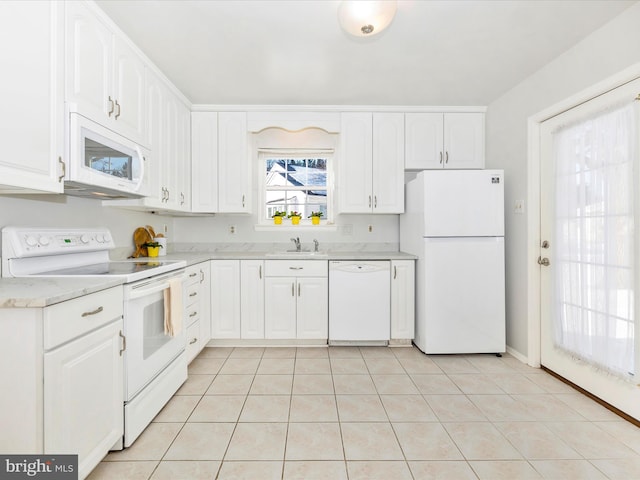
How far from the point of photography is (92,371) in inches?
54.6

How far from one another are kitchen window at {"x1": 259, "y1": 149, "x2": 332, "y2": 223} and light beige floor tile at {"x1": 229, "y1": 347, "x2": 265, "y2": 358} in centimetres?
153

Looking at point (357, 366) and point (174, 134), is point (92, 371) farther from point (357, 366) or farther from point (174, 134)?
point (174, 134)

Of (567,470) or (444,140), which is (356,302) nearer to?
(567,470)

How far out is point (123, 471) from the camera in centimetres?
152

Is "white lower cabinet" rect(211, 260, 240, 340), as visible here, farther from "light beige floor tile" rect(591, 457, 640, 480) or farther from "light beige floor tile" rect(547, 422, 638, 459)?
"light beige floor tile" rect(591, 457, 640, 480)

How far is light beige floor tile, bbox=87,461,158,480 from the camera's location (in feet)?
4.88

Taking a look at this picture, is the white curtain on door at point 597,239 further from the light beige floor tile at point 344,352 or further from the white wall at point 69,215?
the white wall at point 69,215

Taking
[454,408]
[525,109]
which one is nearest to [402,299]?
[454,408]

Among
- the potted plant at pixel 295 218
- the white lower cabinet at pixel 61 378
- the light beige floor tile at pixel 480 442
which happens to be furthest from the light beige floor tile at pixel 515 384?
the white lower cabinet at pixel 61 378

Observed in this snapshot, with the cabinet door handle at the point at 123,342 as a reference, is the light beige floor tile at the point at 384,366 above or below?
below

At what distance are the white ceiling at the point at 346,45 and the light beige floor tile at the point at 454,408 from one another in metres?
2.48

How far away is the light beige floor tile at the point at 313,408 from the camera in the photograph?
6.40 ft

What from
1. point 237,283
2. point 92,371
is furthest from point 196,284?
point 92,371

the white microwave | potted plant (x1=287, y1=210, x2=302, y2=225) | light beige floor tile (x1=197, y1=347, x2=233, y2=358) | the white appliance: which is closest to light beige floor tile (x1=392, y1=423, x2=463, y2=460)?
the white appliance
